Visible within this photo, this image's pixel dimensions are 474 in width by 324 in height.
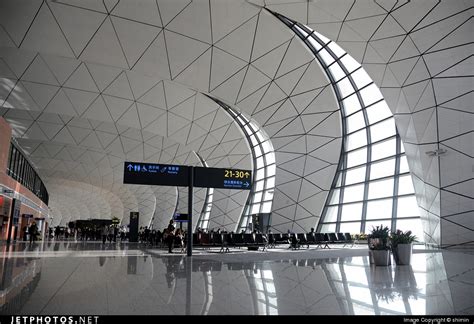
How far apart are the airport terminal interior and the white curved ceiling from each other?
10cm

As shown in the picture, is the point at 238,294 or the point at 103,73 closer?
the point at 238,294

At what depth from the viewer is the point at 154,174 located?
1717cm

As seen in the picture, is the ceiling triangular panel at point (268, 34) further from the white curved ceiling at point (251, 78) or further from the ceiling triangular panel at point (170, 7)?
the ceiling triangular panel at point (170, 7)

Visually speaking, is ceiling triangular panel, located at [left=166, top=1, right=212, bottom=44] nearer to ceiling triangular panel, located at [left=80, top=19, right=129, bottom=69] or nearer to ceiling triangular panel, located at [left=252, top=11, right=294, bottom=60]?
ceiling triangular panel, located at [left=252, top=11, right=294, bottom=60]

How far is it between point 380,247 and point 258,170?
28929 millimetres

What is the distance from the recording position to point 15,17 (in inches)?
787

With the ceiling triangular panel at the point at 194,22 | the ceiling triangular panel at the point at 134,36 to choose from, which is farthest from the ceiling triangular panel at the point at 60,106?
the ceiling triangular panel at the point at 194,22

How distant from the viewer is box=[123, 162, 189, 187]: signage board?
16.8 m

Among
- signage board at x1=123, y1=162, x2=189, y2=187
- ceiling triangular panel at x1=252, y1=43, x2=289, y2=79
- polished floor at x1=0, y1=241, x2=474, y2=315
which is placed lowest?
polished floor at x1=0, y1=241, x2=474, y2=315

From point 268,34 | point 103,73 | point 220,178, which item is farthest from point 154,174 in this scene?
point 103,73

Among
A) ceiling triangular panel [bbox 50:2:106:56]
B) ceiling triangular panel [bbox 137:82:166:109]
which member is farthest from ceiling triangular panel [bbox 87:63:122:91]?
ceiling triangular panel [bbox 50:2:106:56]

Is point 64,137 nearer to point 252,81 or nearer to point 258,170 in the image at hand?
point 258,170

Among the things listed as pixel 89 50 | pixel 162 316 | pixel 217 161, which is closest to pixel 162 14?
pixel 89 50

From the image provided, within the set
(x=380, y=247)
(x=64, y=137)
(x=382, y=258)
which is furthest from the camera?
(x=64, y=137)
